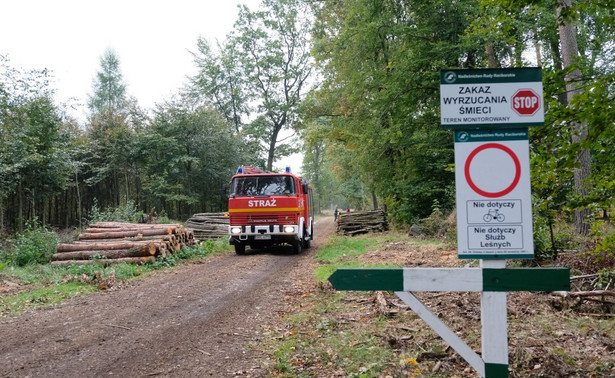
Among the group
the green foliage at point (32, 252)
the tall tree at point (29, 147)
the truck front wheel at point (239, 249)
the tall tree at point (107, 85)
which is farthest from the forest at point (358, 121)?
the tall tree at point (107, 85)

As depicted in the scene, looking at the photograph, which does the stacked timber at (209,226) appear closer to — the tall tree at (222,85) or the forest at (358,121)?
the forest at (358,121)

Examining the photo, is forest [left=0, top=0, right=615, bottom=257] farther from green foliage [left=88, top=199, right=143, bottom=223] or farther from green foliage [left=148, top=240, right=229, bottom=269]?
green foliage [left=148, top=240, right=229, bottom=269]

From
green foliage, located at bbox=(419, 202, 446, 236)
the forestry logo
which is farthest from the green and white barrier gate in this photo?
green foliage, located at bbox=(419, 202, 446, 236)

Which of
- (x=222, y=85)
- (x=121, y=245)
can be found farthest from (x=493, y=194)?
(x=222, y=85)

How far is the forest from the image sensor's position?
3643 millimetres

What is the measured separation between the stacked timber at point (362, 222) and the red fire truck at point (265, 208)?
8314 millimetres

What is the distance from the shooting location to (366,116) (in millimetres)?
19938

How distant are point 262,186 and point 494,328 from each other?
10.9m

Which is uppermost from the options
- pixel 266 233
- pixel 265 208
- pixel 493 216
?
pixel 493 216

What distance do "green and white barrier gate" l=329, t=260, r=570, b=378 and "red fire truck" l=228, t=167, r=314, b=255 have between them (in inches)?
405

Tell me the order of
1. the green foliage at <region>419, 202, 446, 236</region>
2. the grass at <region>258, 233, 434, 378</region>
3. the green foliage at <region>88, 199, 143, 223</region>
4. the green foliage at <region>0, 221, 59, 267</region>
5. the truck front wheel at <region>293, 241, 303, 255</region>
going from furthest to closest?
the green foliage at <region>88, 199, 143, 223</region>, the green foliage at <region>419, 202, 446, 236</region>, the truck front wheel at <region>293, 241, 303, 255</region>, the green foliage at <region>0, 221, 59, 267</region>, the grass at <region>258, 233, 434, 378</region>

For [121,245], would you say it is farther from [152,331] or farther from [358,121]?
[358,121]

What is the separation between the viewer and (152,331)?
530 centimetres

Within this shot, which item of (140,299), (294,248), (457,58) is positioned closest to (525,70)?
(140,299)
